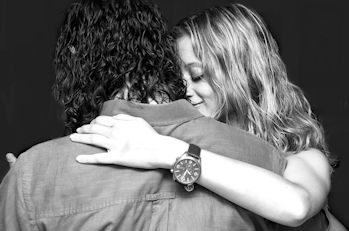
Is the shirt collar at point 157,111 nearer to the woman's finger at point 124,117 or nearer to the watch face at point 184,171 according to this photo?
the woman's finger at point 124,117

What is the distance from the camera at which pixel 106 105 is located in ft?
5.12

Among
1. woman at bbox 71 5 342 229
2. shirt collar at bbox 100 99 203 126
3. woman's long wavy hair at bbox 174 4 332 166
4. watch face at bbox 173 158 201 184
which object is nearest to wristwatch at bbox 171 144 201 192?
watch face at bbox 173 158 201 184

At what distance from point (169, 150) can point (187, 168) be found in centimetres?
6

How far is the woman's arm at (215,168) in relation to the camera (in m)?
1.44

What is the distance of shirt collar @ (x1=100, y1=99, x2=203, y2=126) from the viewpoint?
154 centimetres

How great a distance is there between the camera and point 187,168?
145cm

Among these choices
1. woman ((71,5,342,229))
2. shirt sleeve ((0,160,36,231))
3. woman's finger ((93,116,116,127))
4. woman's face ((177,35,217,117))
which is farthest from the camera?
woman's face ((177,35,217,117))

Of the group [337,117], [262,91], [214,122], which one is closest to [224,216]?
[214,122]

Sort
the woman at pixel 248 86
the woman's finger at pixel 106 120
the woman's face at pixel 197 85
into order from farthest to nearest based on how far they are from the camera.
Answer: the woman's face at pixel 197 85, the woman at pixel 248 86, the woman's finger at pixel 106 120

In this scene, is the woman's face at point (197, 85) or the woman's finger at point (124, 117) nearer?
the woman's finger at point (124, 117)

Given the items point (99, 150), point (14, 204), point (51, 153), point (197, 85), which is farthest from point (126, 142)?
point (197, 85)

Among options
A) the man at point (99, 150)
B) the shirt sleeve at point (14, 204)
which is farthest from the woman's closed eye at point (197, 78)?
the shirt sleeve at point (14, 204)

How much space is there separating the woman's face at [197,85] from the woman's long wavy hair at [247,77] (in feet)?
0.06

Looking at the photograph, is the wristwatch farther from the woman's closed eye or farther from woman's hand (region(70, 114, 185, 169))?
the woman's closed eye
